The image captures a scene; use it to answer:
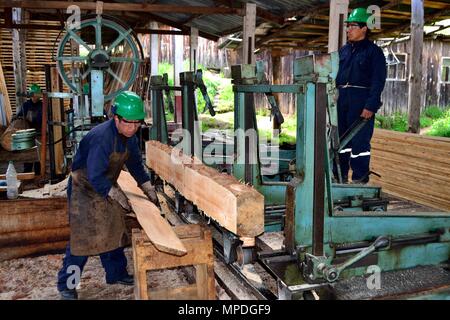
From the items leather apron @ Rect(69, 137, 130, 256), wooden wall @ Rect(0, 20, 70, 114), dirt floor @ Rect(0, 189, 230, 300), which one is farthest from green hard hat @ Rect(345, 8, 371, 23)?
wooden wall @ Rect(0, 20, 70, 114)

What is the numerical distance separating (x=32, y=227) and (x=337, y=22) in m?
4.27

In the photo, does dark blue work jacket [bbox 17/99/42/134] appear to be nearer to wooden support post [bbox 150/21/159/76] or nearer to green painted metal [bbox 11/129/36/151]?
green painted metal [bbox 11/129/36/151]

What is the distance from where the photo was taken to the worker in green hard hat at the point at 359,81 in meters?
4.75

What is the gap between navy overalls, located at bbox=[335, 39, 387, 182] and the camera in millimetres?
4793

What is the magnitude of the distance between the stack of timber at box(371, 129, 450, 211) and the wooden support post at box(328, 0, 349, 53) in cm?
159

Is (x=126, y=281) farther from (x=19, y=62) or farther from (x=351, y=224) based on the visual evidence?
(x=19, y=62)

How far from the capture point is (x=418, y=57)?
6.36 metres

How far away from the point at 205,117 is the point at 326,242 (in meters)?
15.5

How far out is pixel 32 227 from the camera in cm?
413

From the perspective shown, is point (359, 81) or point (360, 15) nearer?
point (360, 15)

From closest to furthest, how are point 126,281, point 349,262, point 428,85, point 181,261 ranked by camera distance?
point 349,262 < point 181,261 < point 126,281 < point 428,85

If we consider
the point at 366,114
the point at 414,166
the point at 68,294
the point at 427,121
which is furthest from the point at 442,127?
the point at 68,294

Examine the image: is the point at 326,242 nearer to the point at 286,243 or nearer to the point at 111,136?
the point at 286,243

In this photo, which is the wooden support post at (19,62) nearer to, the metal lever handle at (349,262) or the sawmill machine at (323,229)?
the sawmill machine at (323,229)
